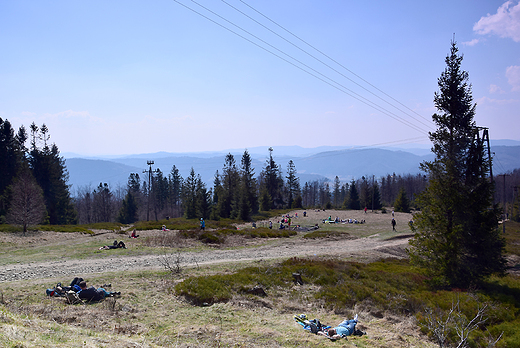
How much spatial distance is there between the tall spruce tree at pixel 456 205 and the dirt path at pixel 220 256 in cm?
804

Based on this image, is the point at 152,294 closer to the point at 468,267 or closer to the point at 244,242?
the point at 468,267

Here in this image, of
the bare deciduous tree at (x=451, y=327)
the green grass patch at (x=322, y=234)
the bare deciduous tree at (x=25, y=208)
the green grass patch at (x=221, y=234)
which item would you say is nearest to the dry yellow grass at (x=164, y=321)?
the bare deciduous tree at (x=451, y=327)

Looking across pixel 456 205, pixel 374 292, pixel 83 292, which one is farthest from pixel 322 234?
pixel 83 292

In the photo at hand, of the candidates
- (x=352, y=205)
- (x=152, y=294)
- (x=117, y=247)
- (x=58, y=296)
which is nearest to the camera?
(x=58, y=296)

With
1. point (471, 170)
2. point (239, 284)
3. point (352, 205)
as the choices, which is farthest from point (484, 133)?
point (352, 205)

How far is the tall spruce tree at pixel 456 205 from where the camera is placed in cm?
1702

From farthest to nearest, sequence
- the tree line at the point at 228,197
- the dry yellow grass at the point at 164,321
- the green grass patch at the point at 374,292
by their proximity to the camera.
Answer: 1. the tree line at the point at 228,197
2. the green grass patch at the point at 374,292
3. the dry yellow grass at the point at 164,321

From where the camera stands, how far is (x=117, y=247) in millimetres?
24438

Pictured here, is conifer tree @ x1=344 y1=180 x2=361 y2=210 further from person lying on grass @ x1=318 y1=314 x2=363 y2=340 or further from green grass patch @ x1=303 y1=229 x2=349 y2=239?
person lying on grass @ x1=318 y1=314 x2=363 y2=340

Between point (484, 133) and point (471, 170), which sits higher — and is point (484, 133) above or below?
above

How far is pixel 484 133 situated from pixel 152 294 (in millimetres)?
35507

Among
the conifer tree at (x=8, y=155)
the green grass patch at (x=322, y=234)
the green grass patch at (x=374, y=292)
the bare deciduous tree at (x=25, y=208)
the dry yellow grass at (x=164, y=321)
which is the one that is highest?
the conifer tree at (x=8, y=155)

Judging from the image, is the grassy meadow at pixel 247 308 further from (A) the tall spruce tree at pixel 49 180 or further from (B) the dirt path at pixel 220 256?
(A) the tall spruce tree at pixel 49 180

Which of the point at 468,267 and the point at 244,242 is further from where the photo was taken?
the point at 244,242
